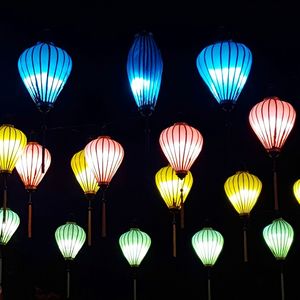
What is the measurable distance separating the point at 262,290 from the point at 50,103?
7.27 m

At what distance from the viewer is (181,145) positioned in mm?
7707

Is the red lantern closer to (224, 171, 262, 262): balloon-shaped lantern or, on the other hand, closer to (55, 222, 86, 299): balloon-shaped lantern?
(224, 171, 262, 262): balloon-shaped lantern

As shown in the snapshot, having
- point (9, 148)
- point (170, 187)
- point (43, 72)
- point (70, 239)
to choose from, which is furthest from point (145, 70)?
point (70, 239)

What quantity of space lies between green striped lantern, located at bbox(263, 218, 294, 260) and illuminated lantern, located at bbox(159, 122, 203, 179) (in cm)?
326

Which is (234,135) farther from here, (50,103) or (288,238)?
(50,103)

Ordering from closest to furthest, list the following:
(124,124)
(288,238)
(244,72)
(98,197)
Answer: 1. (244,72)
2. (288,238)
3. (124,124)
4. (98,197)

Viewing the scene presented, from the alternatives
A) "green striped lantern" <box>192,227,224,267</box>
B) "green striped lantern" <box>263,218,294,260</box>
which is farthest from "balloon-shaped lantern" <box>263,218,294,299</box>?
"green striped lantern" <box>192,227,224,267</box>

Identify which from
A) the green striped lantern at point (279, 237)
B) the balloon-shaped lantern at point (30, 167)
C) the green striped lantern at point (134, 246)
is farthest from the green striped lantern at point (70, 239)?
the green striped lantern at point (279, 237)

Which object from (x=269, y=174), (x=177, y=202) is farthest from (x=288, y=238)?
(x=177, y=202)

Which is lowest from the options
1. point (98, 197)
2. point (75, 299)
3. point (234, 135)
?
point (75, 299)

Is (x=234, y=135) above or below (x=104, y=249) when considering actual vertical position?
above

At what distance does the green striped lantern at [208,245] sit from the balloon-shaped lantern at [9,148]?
13.2ft

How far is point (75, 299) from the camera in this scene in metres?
12.8

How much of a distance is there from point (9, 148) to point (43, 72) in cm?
148
